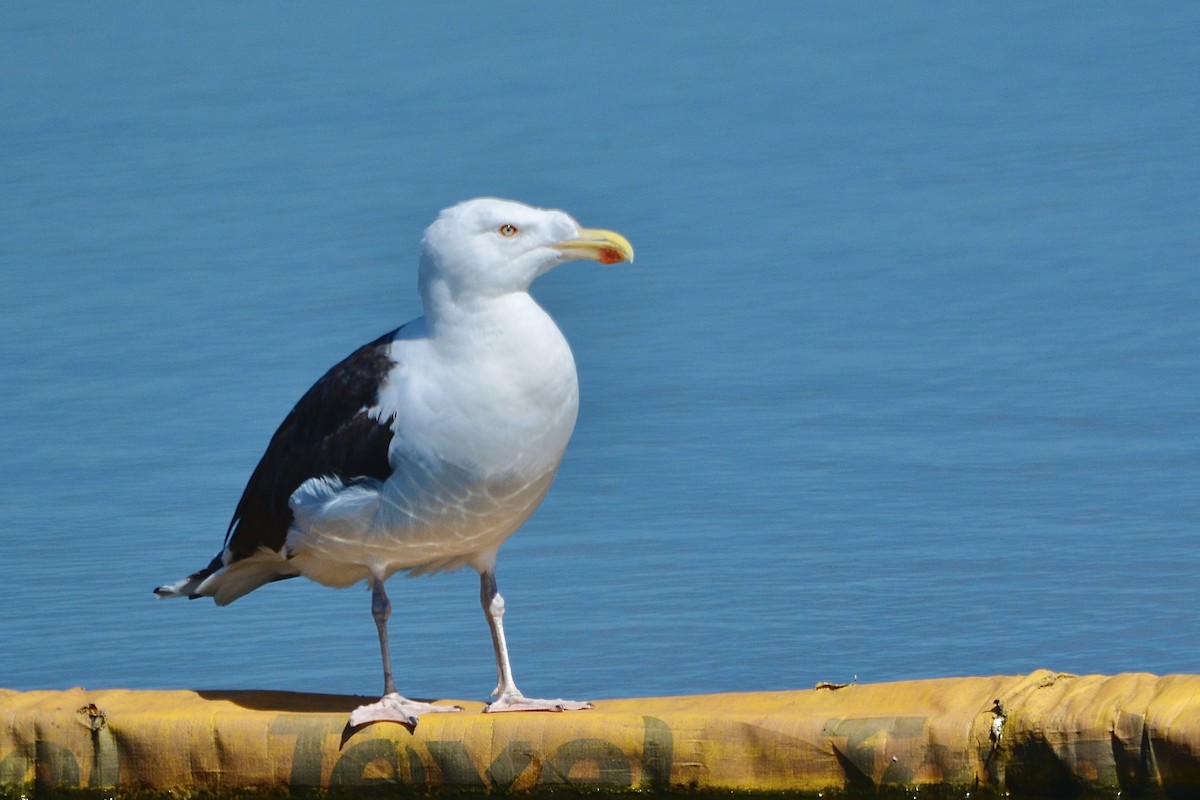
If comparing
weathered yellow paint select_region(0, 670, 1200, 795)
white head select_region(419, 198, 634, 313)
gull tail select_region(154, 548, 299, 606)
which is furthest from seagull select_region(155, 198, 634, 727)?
gull tail select_region(154, 548, 299, 606)

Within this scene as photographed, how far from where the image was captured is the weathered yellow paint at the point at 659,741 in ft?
21.2

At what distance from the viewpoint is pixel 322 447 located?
23.9 ft

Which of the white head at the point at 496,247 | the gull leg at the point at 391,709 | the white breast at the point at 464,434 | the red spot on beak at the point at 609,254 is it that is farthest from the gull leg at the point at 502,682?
the red spot on beak at the point at 609,254

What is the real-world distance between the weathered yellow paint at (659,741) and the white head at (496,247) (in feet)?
3.89

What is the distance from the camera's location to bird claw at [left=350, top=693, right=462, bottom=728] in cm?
700

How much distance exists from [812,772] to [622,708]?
0.65 metres

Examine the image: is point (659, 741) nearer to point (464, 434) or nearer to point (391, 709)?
point (391, 709)

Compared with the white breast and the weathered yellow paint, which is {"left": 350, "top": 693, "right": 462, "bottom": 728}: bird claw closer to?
the weathered yellow paint

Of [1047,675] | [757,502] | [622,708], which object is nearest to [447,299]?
[622,708]

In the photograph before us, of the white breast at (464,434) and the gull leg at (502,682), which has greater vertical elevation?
the white breast at (464,434)

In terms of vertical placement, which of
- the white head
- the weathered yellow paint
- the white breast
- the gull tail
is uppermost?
the white head

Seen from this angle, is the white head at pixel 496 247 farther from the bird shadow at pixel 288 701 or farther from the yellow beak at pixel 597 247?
the bird shadow at pixel 288 701

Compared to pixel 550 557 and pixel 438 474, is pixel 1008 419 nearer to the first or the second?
pixel 550 557

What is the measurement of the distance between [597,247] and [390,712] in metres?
1.41
